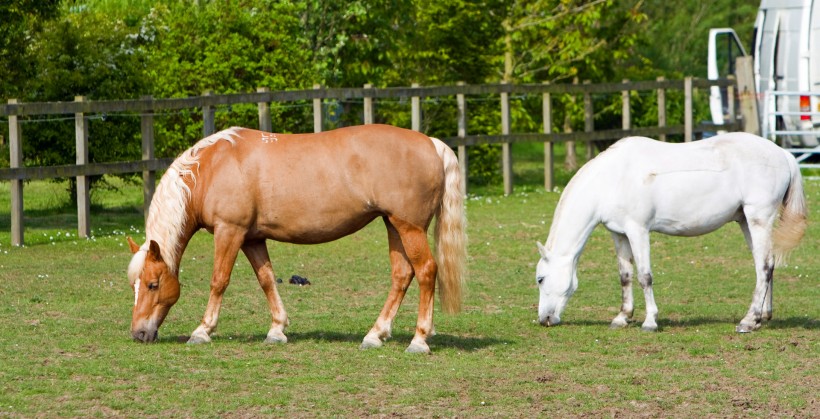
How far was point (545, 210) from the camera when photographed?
55.7 feet

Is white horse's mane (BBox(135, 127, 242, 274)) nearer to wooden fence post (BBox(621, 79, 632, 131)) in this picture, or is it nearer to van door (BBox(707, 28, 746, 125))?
wooden fence post (BBox(621, 79, 632, 131))

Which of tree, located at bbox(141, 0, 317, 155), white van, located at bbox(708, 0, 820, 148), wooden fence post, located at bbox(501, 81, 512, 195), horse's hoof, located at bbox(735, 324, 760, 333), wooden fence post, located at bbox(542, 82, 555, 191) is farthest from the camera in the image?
white van, located at bbox(708, 0, 820, 148)

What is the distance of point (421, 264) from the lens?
7898 millimetres

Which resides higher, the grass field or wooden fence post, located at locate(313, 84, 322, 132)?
wooden fence post, located at locate(313, 84, 322, 132)

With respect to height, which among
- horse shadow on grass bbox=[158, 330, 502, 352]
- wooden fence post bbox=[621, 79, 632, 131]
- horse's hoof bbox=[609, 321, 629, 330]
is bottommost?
horse's hoof bbox=[609, 321, 629, 330]

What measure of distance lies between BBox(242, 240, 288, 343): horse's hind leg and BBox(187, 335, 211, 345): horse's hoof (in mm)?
383

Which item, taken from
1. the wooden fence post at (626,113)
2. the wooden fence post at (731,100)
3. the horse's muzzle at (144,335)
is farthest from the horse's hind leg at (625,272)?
the wooden fence post at (731,100)

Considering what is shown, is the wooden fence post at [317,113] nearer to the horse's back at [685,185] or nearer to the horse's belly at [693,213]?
the horse's back at [685,185]

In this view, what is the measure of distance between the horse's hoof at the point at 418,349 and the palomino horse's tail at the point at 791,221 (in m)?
2.83

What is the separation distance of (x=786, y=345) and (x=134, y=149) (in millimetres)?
10760

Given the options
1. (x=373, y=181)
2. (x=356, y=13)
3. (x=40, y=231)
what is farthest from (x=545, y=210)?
(x=373, y=181)

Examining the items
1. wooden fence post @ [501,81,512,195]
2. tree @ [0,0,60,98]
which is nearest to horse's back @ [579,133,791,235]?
tree @ [0,0,60,98]

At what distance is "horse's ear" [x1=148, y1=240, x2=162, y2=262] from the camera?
783 centimetres

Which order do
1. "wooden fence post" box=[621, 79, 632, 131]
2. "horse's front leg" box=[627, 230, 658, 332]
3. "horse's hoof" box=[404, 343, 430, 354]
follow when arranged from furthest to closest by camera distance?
"wooden fence post" box=[621, 79, 632, 131] < "horse's front leg" box=[627, 230, 658, 332] < "horse's hoof" box=[404, 343, 430, 354]
